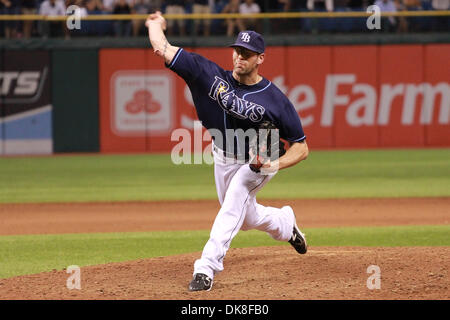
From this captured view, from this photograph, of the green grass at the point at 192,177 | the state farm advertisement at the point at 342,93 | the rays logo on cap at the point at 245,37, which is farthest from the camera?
the state farm advertisement at the point at 342,93

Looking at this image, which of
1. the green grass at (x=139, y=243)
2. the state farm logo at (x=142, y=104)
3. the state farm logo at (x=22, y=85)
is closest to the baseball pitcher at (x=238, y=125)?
the green grass at (x=139, y=243)

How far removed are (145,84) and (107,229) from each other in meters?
9.63

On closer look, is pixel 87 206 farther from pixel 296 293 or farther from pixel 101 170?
pixel 296 293

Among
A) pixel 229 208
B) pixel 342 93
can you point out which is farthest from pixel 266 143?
pixel 342 93

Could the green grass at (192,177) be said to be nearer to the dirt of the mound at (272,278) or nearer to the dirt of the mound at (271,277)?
the dirt of the mound at (271,277)

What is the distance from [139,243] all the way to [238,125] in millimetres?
3222

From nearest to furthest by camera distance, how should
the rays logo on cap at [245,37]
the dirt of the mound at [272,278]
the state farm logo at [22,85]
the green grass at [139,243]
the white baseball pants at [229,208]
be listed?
the dirt of the mound at [272,278]
the white baseball pants at [229,208]
the rays logo on cap at [245,37]
the green grass at [139,243]
the state farm logo at [22,85]

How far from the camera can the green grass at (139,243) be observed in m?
7.86

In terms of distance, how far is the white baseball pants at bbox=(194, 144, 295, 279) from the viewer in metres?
5.81

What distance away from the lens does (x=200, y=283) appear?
18.7ft

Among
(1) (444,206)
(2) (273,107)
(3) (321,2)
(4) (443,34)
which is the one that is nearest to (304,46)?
(3) (321,2)

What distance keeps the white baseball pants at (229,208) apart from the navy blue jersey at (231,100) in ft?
0.57

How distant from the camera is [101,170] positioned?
1614 cm

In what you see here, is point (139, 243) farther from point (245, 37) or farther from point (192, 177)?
point (192, 177)
